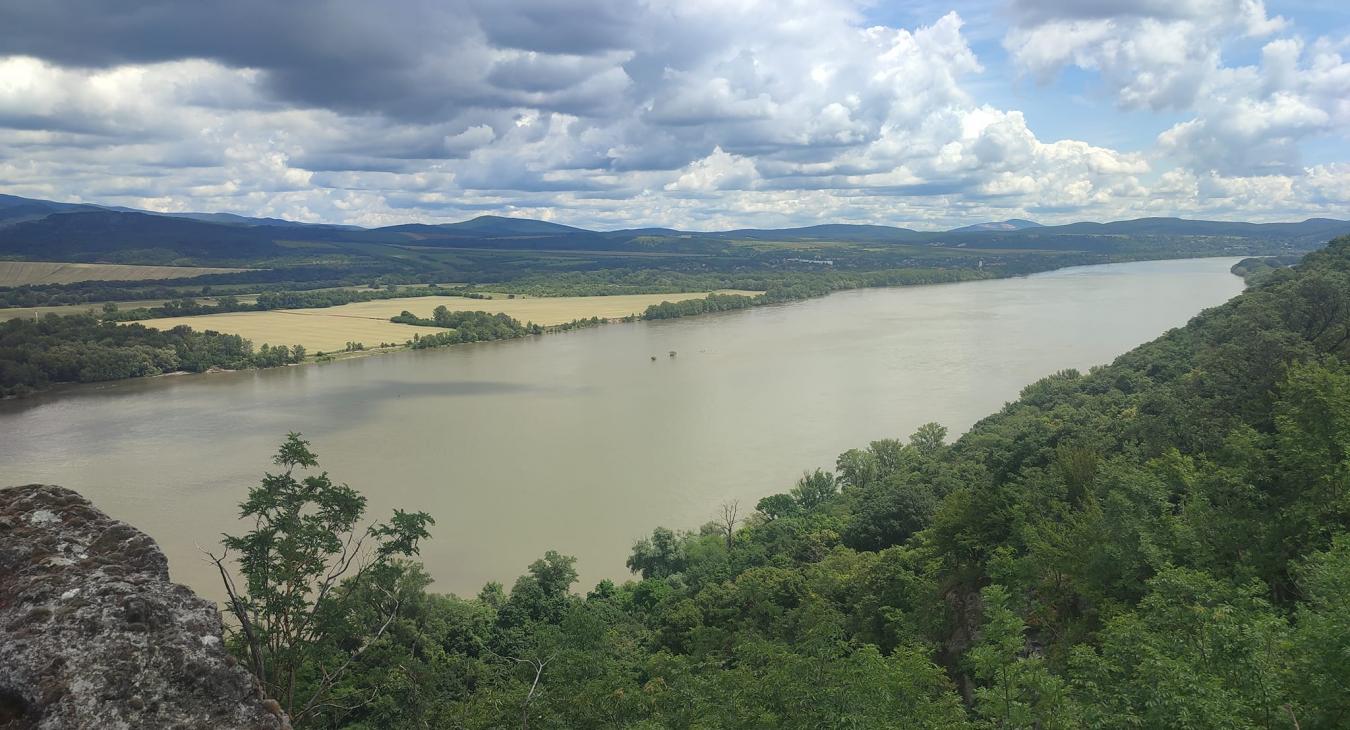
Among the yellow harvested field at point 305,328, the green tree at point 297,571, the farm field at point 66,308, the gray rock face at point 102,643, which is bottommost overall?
the yellow harvested field at point 305,328

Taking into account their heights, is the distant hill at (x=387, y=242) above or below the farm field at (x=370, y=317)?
above

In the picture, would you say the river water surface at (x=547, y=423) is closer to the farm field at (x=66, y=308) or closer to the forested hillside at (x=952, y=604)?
the forested hillside at (x=952, y=604)

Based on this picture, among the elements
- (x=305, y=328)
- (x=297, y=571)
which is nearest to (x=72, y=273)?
(x=305, y=328)

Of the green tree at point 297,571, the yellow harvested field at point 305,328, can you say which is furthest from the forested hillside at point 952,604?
the yellow harvested field at point 305,328

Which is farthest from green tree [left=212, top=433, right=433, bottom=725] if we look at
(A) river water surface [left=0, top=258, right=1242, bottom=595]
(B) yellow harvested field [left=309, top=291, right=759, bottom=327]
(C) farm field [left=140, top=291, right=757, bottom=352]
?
(B) yellow harvested field [left=309, top=291, right=759, bottom=327]

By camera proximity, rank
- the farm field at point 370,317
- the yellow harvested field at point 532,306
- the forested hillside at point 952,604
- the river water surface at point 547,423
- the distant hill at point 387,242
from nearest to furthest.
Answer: the forested hillside at point 952,604, the river water surface at point 547,423, the farm field at point 370,317, the yellow harvested field at point 532,306, the distant hill at point 387,242

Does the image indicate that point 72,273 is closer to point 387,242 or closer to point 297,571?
point 387,242
